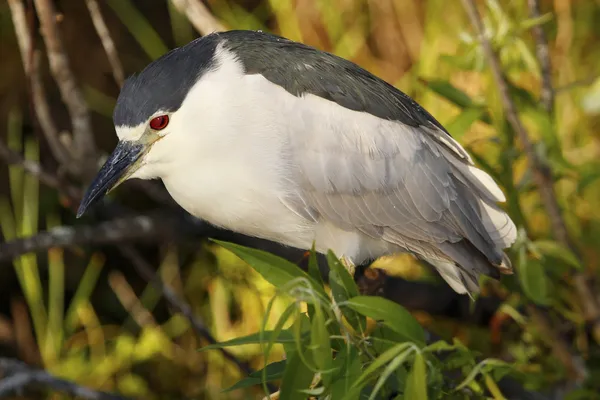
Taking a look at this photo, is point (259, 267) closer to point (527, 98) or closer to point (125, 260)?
point (527, 98)

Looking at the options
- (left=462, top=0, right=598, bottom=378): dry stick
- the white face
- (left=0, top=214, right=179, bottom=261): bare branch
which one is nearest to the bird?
the white face

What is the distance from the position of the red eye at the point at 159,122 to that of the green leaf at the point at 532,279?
107cm

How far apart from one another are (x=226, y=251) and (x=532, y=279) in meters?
1.46

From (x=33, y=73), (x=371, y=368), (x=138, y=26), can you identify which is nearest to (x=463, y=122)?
(x=371, y=368)

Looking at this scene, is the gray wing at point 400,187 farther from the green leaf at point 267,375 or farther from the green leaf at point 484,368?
the green leaf at point 267,375

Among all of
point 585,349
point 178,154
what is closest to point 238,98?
point 178,154

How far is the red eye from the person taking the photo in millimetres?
2002

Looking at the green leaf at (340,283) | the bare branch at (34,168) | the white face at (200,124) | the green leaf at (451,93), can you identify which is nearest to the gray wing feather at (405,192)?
the green leaf at (451,93)

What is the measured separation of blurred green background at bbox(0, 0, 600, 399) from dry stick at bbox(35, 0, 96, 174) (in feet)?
0.22

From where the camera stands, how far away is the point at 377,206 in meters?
2.29

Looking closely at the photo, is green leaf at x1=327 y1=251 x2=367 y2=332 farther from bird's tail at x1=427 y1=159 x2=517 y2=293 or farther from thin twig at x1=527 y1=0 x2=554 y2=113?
thin twig at x1=527 y1=0 x2=554 y2=113

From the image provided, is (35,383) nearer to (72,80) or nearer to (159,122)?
(72,80)

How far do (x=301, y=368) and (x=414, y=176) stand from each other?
0.97 m

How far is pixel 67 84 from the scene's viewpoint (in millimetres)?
2584
